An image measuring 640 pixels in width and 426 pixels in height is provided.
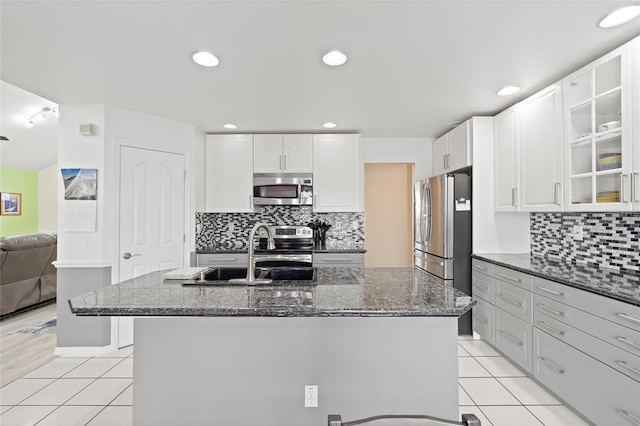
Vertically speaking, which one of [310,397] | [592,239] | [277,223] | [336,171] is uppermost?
[336,171]

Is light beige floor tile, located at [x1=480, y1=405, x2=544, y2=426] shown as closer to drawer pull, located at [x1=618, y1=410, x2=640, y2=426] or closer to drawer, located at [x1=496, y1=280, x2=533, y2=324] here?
drawer pull, located at [x1=618, y1=410, x2=640, y2=426]

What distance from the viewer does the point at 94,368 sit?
2.79m

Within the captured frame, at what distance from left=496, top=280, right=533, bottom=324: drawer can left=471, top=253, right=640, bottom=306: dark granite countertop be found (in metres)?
0.18

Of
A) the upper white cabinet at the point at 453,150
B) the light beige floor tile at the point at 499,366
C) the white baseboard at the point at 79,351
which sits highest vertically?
the upper white cabinet at the point at 453,150

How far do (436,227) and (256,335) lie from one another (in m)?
2.54

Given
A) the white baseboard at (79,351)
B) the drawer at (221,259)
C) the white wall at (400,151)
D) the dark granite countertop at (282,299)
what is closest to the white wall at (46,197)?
the white baseboard at (79,351)

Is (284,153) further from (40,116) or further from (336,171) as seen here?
(40,116)

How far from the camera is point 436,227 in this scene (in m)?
3.55

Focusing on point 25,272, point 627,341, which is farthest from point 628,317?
point 25,272

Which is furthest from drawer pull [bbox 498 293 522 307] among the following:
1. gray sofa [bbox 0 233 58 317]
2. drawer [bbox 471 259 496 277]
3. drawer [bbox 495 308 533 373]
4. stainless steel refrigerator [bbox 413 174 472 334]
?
gray sofa [bbox 0 233 58 317]

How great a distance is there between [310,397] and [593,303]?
1.71 meters

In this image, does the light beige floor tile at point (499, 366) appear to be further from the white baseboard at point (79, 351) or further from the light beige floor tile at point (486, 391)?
the white baseboard at point (79, 351)

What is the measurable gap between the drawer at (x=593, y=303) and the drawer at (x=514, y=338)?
1.30 ft

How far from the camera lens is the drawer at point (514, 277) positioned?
249cm
